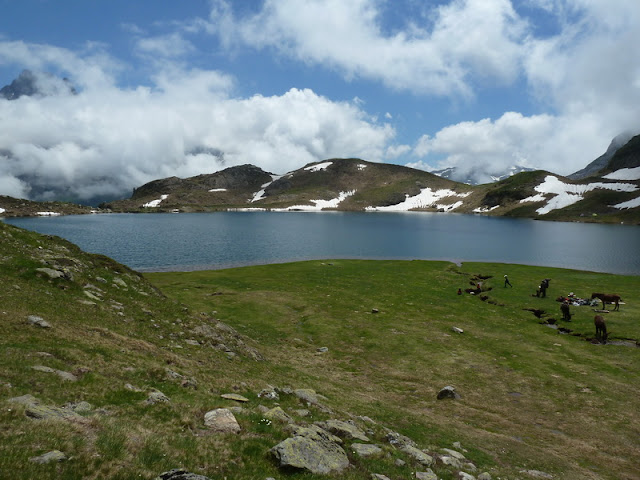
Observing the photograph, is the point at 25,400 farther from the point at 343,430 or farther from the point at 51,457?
the point at 343,430

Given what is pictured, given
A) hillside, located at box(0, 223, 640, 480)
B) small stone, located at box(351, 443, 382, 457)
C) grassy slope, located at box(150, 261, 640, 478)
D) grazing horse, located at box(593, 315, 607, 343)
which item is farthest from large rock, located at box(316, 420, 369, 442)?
grazing horse, located at box(593, 315, 607, 343)

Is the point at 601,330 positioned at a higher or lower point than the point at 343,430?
lower

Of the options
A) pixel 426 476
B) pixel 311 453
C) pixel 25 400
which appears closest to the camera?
pixel 25 400

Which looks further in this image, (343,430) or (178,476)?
(343,430)

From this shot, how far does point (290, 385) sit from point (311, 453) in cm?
1096

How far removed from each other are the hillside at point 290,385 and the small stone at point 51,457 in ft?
0.22

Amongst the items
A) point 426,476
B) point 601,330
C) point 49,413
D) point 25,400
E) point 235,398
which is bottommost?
point 601,330

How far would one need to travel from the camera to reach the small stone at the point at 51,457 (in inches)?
339

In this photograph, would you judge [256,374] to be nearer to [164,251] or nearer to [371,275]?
[371,275]

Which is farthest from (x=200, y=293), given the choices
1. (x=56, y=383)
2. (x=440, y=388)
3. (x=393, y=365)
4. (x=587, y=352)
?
(x=587, y=352)

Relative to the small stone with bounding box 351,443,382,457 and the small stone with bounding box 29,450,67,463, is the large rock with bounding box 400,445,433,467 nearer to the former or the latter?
the small stone with bounding box 351,443,382,457

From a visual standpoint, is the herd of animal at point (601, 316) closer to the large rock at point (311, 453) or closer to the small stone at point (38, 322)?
the large rock at point (311, 453)

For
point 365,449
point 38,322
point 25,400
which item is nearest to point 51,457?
point 25,400

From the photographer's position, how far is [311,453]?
1242cm
